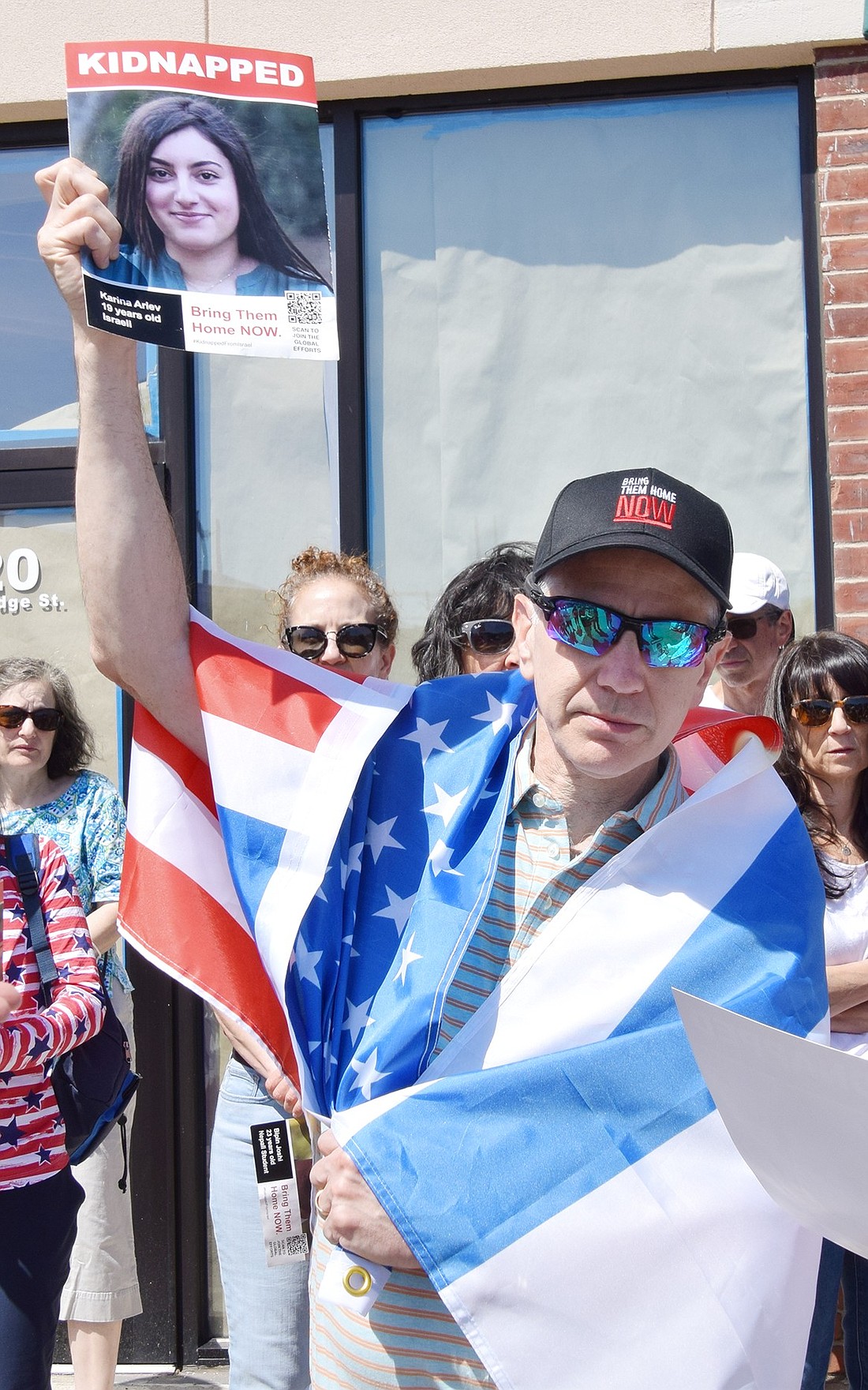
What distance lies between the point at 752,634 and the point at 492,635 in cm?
81

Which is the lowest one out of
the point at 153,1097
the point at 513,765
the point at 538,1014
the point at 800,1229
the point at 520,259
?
the point at 153,1097

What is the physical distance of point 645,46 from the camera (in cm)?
439

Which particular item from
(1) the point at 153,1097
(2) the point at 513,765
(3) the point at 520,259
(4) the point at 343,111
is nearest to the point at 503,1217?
(2) the point at 513,765

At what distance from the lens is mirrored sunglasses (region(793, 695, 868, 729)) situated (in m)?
3.19

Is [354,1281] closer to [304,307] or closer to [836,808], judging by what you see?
[304,307]

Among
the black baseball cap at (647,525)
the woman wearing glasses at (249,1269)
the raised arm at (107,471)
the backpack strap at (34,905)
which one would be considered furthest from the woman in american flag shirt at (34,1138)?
the black baseball cap at (647,525)

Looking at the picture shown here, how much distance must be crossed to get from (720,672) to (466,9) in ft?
8.16

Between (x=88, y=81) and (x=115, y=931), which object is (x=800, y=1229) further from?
(x=115, y=931)

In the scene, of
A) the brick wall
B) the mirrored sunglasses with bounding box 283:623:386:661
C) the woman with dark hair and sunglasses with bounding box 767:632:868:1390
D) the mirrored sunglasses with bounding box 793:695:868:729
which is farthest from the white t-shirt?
the brick wall

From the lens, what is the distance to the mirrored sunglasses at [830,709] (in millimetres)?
3193

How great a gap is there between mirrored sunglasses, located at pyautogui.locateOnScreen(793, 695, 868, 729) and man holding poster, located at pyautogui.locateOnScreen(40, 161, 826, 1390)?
43.5 inches

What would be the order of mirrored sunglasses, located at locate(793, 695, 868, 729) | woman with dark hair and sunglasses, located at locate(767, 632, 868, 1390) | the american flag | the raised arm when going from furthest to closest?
1. mirrored sunglasses, located at locate(793, 695, 868, 729)
2. woman with dark hair and sunglasses, located at locate(767, 632, 868, 1390)
3. the raised arm
4. the american flag

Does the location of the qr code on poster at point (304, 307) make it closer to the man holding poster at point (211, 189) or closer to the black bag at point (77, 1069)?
the man holding poster at point (211, 189)

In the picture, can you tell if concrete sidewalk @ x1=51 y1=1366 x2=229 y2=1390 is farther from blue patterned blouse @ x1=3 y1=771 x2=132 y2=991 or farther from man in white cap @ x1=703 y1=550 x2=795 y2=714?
man in white cap @ x1=703 y1=550 x2=795 y2=714
